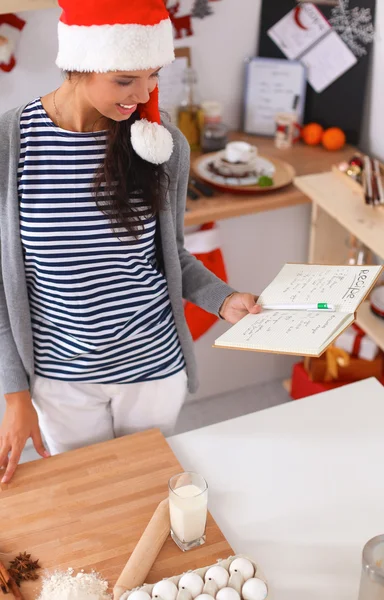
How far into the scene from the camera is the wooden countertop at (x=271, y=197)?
216 centimetres

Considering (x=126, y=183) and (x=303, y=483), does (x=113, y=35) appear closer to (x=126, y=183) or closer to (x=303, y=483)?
(x=126, y=183)

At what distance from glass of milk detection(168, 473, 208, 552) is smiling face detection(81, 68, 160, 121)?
1.99 ft

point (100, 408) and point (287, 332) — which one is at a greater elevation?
point (287, 332)

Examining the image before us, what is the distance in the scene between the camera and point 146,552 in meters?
1.10

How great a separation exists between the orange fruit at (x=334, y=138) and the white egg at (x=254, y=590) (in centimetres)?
179

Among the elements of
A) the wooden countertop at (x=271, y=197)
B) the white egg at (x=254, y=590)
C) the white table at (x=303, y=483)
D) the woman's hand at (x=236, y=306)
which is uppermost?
the woman's hand at (x=236, y=306)

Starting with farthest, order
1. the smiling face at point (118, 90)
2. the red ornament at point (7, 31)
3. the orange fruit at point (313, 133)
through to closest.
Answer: the orange fruit at point (313, 133) < the red ornament at point (7, 31) < the smiling face at point (118, 90)

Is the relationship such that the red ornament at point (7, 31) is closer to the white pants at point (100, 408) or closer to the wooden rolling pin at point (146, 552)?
the white pants at point (100, 408)

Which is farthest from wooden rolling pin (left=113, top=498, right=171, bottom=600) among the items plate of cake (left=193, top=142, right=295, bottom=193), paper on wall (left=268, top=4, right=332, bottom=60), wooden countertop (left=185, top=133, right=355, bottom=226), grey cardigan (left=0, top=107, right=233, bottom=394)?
paper on wall (left=268, top=4, right=332, bottom=60)

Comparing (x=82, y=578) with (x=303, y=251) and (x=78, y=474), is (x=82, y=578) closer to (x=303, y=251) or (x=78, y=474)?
(x=78, y=474)

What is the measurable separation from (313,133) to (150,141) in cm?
140

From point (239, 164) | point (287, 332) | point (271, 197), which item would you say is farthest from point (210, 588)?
point (239, 164)

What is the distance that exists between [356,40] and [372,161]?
1.53ft

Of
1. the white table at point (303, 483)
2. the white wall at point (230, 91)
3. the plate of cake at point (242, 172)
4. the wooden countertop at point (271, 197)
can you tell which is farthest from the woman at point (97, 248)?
the white wall at point (230, 91)
